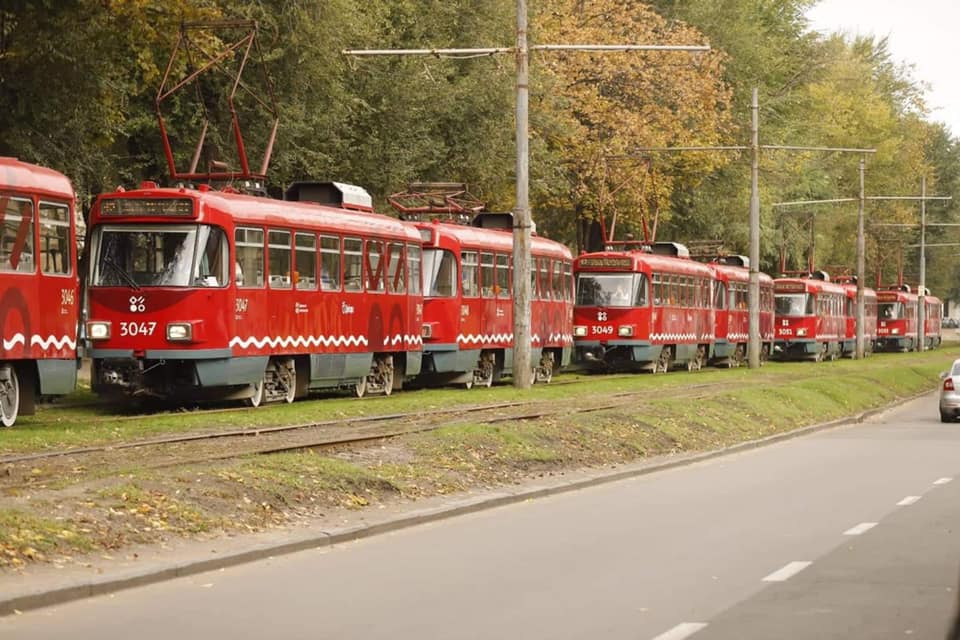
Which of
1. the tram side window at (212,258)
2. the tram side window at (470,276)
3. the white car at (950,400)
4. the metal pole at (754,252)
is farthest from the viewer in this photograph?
the metal pole at (754,252)

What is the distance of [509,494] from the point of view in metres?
19.1

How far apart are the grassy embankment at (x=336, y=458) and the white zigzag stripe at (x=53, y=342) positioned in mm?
1017

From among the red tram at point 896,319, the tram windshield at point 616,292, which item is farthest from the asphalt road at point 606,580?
the red tram at point 896,319

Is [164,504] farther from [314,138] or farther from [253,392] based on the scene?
[314,138]

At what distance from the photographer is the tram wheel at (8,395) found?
2450 centimetres

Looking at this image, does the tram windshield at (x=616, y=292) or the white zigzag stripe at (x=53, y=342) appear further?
the tram windshield at (x=616, y=292)

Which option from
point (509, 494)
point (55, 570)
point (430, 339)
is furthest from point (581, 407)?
point (55, 570)

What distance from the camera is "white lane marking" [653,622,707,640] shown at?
10664 millimetres

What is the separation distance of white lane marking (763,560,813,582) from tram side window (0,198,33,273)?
43.7 feet

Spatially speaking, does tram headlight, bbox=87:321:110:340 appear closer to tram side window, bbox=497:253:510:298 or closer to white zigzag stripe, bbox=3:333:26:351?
white zigzag stripe, bbox=3:333:26:351

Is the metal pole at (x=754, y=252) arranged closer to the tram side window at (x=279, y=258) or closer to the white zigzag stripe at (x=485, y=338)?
the white zigzag stripe at (x=485, y=338)

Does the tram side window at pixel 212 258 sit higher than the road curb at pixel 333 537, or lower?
higher

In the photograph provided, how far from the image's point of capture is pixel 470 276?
41.4 meters

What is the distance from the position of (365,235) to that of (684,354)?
24099mm
